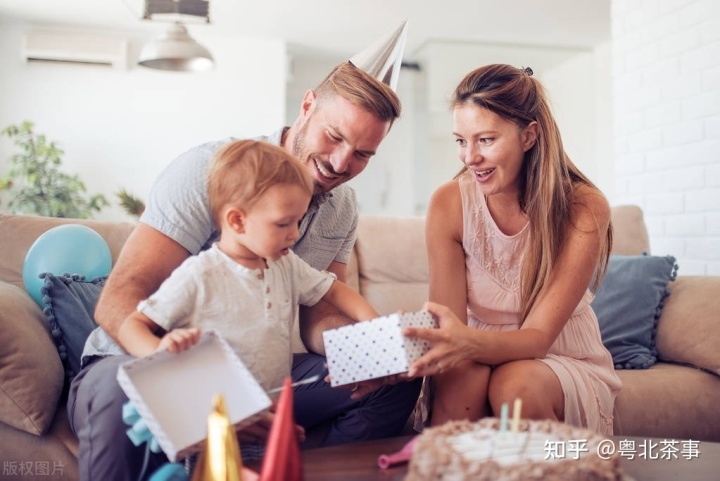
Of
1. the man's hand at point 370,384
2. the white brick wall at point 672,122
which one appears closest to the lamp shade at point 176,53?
the white brick wall at point 672,122

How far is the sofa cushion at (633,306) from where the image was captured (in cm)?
226

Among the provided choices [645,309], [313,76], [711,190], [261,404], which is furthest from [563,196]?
[313,76]

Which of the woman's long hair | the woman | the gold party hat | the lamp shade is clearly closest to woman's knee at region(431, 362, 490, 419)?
the woman

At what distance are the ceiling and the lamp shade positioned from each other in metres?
1.27

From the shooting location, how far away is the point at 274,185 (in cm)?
127

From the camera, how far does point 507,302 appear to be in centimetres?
177

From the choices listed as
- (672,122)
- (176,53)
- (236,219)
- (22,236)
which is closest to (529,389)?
(236,219)

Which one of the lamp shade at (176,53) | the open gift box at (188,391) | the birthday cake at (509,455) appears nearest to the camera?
the birthday cake at (509,455)

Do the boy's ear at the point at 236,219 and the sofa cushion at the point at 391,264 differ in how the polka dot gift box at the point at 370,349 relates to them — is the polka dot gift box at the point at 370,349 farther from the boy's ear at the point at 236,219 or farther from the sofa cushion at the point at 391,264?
the sofa cushion at the point at 391,264

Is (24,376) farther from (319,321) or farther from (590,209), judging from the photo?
(590,209)

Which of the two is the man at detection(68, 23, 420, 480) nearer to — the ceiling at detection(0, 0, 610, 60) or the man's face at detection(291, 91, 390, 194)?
the man's face at detection(291, 91, 390, 194)

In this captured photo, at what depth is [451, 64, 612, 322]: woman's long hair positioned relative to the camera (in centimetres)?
170

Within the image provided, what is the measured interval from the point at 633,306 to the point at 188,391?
169 centimetres

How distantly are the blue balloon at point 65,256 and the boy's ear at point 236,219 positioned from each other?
820mm
